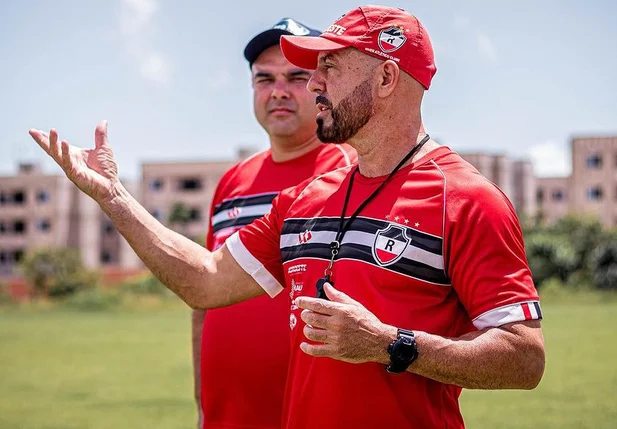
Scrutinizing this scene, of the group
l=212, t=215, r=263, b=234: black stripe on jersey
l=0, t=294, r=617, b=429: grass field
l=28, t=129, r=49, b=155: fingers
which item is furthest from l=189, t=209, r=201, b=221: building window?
l=28, t=129, r=49, b=155: fingers

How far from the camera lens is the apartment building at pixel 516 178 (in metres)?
83.7

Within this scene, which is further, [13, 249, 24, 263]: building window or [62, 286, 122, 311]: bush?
[13, 249, 24, 263]: building window

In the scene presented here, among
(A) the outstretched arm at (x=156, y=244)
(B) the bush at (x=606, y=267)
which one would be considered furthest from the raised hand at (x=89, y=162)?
(B) the bush at (x=606, y=267)

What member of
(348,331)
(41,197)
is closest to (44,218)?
(41,197)

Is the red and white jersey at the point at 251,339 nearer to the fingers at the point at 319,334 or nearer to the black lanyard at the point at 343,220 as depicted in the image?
the black lanyard at the point at 343,220

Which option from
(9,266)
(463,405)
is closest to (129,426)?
(463,405)

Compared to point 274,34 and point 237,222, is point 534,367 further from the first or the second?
point 274,34

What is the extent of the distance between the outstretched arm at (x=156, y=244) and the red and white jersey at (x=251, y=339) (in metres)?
0.70

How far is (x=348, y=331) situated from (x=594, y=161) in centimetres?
8040

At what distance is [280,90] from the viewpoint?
177 inches

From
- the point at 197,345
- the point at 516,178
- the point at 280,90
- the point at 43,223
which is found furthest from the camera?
the point at 516,178

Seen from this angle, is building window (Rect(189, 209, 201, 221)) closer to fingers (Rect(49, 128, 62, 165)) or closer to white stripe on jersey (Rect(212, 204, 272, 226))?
white stripe on jersey (Rect(212, 204, 272, 226))

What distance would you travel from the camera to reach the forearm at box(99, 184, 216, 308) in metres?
3.41

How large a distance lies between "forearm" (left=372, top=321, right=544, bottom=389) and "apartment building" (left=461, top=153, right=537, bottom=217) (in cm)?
8137
